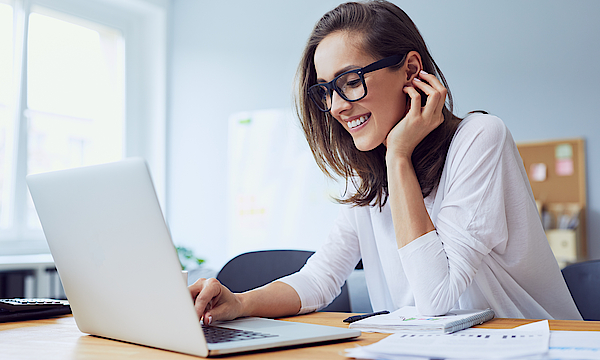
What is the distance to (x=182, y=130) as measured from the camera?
4137 mm

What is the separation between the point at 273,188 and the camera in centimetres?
365

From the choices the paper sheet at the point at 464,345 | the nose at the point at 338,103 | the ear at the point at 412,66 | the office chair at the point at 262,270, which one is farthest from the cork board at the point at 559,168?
the paper sheet at the point at 464,345

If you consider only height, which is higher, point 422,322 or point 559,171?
point 559,171

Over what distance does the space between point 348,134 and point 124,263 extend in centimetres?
83

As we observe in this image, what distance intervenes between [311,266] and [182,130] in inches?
120

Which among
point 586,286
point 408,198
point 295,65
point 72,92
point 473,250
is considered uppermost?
point 295,65

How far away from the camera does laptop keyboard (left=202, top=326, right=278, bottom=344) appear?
703 millimetres

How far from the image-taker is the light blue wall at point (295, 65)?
115 inches

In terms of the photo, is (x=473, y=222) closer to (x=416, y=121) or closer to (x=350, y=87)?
(x=416, y=121)

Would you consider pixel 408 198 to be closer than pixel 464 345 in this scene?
No

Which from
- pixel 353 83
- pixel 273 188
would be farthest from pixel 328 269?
pixel 273 188

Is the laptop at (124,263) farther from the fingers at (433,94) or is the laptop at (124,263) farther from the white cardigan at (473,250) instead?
the fingers at (433,94)

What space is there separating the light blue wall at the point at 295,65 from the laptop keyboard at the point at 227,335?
262 centimetres

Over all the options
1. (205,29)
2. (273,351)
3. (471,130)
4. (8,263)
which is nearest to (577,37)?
(471,130)
